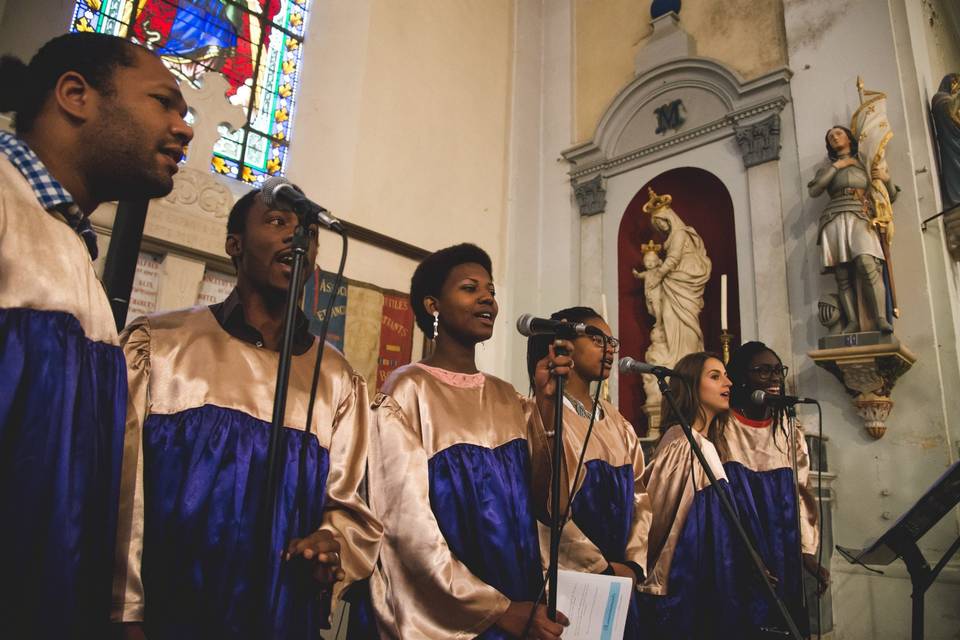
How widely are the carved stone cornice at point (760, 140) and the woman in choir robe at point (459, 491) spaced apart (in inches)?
159

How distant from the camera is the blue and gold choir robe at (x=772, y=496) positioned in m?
2.56

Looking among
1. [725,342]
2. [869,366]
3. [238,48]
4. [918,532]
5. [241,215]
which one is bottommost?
[918,532]

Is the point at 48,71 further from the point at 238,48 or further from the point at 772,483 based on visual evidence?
the point at 238,48

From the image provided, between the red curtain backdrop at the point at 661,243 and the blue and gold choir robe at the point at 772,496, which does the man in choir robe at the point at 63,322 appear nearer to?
the blue and gold choir robe at the point at 772,496

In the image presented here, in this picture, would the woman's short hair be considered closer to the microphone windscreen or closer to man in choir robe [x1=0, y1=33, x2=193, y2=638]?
the microphone windscreen

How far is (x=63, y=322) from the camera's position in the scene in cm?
94

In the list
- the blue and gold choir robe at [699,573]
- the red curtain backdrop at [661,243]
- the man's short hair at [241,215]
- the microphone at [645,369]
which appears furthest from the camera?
the red curtain backdrop at [661,243]

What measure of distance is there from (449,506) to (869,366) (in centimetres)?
344

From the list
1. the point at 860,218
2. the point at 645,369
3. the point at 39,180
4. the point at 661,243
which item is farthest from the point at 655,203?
the point at 39,180

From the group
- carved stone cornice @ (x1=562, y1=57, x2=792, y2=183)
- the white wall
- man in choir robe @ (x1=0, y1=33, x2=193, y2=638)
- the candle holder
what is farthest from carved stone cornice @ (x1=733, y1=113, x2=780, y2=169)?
man in choir robe @ (x1=0, y1=33, x2=193, y2=638)

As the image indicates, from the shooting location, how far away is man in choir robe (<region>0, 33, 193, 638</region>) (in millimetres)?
847

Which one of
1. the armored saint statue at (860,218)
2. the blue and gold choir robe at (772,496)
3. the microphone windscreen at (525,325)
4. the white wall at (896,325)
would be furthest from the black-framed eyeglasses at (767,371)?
the microphone windscreen at (525,325)

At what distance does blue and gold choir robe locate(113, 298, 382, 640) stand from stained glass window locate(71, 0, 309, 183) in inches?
135

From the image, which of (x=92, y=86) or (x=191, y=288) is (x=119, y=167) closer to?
(x=92, y=86)
